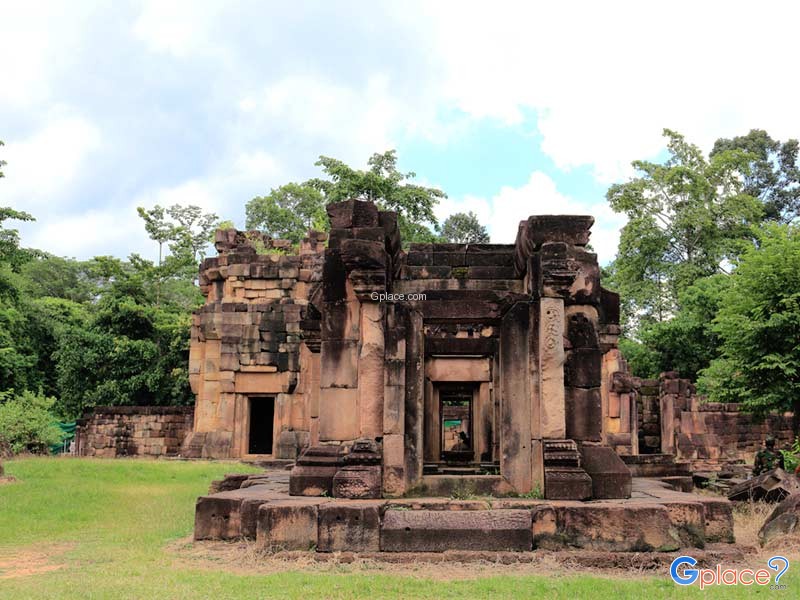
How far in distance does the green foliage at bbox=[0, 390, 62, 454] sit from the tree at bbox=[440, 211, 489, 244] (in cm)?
3428

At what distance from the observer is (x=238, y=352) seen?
20172 millimetres

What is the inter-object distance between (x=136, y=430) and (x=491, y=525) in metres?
17.5

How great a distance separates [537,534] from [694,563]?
57.3 inches

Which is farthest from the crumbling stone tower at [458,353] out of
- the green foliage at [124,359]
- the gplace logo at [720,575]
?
the green foliage at [124,359]

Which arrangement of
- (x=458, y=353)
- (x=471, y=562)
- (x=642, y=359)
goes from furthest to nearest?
1. (x=642, y=359)
2. (x=458, y=353)
3. (x=471, y=562)

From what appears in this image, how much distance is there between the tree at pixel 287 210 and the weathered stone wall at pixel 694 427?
21262mm

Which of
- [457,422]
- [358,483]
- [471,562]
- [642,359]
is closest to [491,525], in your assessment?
[471,562]

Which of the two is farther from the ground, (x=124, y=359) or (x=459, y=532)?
(x=124, y=359)

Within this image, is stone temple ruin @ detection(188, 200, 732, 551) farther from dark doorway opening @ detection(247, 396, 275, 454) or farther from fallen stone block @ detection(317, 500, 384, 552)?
dark doorway opening @ detection(247, 396, 275, 454)

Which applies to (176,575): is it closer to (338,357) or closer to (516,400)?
(338,357)

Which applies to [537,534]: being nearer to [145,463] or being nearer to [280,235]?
[145,463]

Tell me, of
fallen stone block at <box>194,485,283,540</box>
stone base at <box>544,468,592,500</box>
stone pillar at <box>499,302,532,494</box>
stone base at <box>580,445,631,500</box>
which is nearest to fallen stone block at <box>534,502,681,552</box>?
stone base at <box>544,468,592,500</box>

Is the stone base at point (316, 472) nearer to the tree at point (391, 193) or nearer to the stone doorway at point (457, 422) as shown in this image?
the stone doorway at point (457, 422)

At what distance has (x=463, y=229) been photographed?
52.3 m
